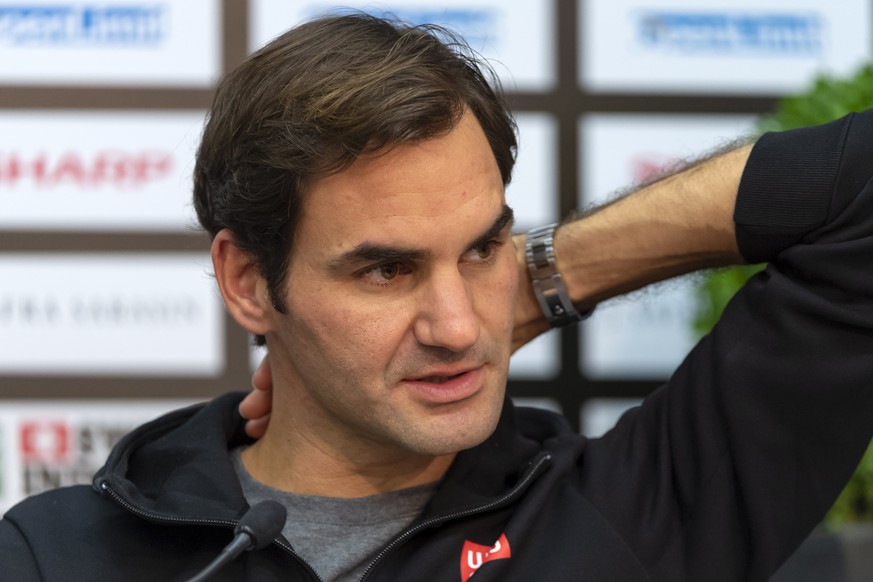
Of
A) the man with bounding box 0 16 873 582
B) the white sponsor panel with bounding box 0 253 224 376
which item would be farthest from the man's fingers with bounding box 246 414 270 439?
the white sponsor panel with bounding box 0 253 224 376

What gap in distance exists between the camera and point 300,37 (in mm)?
1816

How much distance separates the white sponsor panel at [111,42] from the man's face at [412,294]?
2502 millimetres

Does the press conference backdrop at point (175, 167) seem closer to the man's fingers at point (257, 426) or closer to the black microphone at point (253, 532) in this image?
the man's fingers at point (257, 426)

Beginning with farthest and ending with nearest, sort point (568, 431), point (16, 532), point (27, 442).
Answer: point (27, 442), point (568, 431), point (16, 532)

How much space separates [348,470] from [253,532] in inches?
13.3

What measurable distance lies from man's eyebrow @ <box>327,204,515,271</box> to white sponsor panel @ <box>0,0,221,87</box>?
2.57 metres

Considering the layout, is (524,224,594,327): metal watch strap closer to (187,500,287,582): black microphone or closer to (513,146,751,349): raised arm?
(513,146,751,349): raised arm

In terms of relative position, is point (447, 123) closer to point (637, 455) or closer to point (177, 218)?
point (637, 455)

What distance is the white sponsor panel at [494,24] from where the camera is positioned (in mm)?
4027

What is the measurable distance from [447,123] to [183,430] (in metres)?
0.73

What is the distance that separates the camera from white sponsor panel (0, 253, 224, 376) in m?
3.94

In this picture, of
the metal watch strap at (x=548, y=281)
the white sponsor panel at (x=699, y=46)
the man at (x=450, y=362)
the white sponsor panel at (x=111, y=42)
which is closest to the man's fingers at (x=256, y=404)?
the man at (x=450, y=362)

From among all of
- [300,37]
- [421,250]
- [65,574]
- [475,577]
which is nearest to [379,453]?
[475,577]

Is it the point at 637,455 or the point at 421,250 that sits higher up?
the point at 421,250
